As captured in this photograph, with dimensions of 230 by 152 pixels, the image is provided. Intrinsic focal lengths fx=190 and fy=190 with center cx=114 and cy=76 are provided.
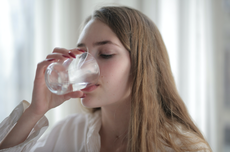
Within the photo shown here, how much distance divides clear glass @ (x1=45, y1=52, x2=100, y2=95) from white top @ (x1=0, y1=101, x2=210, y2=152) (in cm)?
26

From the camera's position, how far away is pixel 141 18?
Result: 899 mm

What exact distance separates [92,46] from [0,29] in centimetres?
78

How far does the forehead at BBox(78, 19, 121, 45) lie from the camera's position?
2.58 ft

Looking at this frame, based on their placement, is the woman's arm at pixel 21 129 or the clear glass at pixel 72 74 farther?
the woman's arm at pixel 21 129

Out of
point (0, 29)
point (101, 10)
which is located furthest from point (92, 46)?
point (0, 29)

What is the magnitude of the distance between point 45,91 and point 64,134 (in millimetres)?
331

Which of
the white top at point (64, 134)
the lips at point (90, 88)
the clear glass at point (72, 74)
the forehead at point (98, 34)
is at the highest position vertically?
the forehead at point (98, 34)

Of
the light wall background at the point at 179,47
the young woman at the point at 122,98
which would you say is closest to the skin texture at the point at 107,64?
the young woman at the point at 122,98

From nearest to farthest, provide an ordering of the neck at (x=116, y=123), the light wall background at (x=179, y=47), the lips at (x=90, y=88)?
the lips at (x=90, y=88)
the neck at (x=116, y=123)
the light wall background at (x=179, y=47)

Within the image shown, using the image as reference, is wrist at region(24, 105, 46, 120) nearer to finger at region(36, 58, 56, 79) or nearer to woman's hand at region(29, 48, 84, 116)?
woman's hand at region(29, 48, 84, 116)

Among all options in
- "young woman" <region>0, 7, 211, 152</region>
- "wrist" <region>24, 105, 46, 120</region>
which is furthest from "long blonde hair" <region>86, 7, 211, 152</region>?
"wrist" <region>24, 105, 46, 120</region>

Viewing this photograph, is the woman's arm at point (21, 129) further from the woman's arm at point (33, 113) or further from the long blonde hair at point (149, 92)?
the long blonde hair at point (149, 92)

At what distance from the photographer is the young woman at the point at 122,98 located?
30.7 inches

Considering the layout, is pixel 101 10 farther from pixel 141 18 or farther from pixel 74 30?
pixel 74 30
